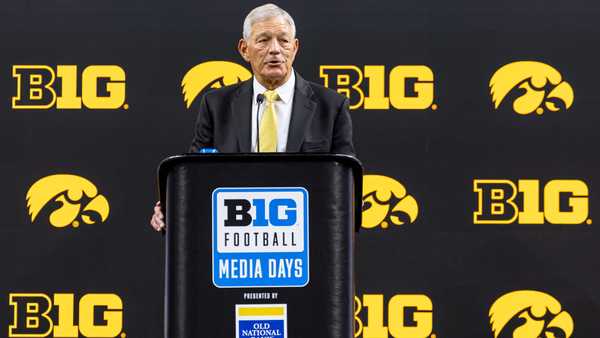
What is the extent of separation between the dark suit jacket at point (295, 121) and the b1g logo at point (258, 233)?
354mm

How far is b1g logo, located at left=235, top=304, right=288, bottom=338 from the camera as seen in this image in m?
2.26

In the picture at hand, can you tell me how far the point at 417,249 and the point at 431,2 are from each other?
3.35ft

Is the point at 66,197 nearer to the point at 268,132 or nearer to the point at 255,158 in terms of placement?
the point at 268,132

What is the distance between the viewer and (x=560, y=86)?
4.20m

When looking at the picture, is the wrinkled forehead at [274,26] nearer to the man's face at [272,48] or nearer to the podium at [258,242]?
the man's face at [272,48]

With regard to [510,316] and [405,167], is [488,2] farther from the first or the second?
[510,316]

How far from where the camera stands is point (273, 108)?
2639 mm

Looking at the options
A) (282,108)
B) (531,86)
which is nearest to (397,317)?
(531,86)

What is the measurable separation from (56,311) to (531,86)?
2.16 m


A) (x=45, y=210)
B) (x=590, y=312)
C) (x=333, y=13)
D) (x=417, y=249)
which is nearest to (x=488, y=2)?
(x=333, y=13)

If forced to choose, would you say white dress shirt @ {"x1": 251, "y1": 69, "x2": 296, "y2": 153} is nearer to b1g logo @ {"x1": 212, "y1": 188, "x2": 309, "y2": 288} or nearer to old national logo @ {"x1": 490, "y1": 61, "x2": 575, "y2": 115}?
b1g logo @ {"x1": 212, "y1": 188, "x2": 309, "y2": 288}

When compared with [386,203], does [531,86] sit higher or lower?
higher

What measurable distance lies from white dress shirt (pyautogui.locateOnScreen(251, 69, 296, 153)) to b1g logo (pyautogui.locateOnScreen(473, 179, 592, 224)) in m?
1.71

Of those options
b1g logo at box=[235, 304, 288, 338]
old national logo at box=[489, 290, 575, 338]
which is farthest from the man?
old national logo at box=[489, 290, 575, 338]
